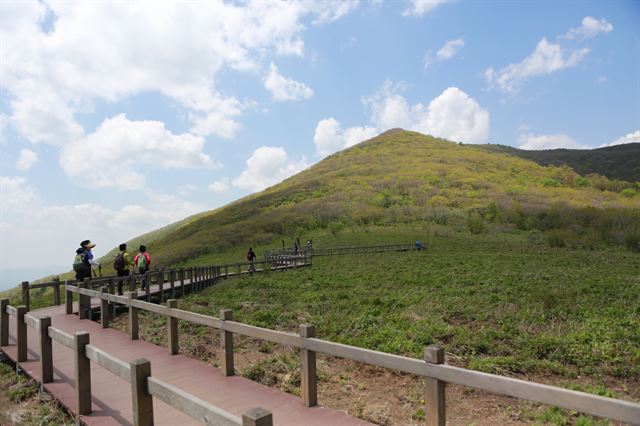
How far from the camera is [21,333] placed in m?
7.14

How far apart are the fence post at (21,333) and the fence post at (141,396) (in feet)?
14.4

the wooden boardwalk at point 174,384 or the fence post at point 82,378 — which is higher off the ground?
the fence post at point 82,378

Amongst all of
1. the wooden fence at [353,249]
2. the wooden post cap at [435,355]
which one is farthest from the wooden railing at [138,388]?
the wooden fence at [353,249]

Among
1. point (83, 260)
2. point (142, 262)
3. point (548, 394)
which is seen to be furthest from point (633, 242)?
point (548, 394)

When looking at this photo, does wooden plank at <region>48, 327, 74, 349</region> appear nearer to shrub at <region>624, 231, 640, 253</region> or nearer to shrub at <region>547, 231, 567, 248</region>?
shrub at <region>624, 231, 640, 253</region>

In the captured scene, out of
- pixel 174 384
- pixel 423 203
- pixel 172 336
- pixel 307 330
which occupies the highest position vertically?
pixel 423 203

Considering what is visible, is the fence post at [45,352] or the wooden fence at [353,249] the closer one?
the fence post at [45,352]

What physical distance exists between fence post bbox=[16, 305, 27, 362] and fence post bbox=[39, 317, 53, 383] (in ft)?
4.44

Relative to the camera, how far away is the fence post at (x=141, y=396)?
3.87m

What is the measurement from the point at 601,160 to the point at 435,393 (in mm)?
142748

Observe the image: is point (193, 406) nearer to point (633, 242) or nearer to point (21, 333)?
point (21, 333)

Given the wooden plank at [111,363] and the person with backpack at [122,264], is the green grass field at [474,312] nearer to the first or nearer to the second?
the person with backpack at [122,264]

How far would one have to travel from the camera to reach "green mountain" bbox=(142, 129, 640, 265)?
154 ft

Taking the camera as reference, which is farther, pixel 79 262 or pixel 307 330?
pixel 79 262
